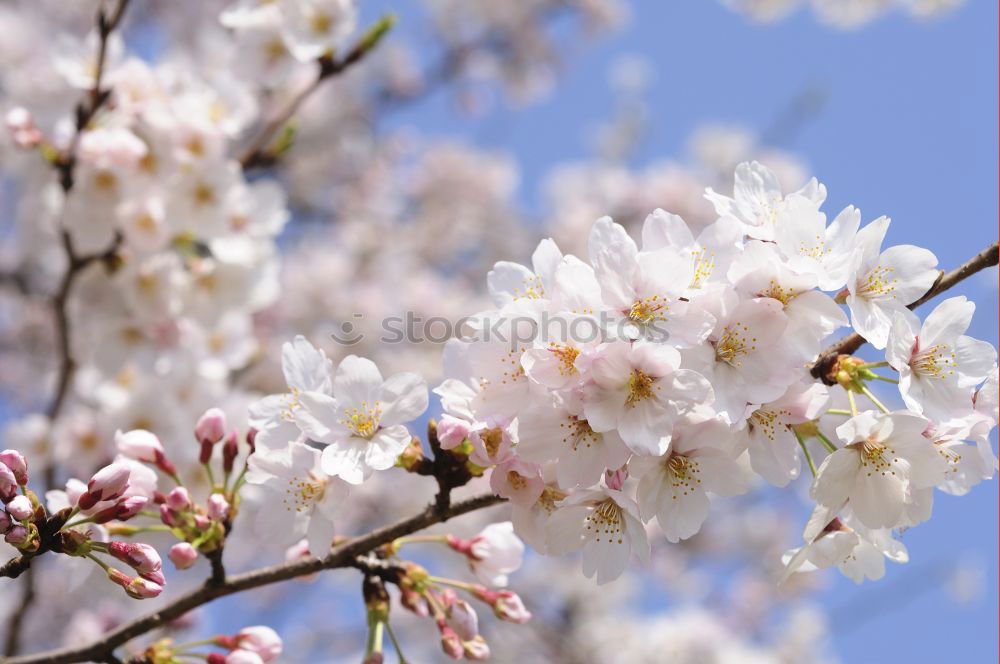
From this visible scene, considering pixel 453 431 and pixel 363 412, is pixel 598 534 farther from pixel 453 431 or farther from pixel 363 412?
pixel 363 412

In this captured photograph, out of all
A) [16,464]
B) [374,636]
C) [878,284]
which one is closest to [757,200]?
[878,284]

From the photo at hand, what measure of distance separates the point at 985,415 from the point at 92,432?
10.8ft

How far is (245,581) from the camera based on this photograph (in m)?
1.54

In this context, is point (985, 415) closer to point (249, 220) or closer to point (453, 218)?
point (249, 220)

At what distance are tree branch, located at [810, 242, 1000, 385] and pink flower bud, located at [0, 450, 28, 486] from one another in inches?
51.3

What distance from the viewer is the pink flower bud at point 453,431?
1395 millimetres

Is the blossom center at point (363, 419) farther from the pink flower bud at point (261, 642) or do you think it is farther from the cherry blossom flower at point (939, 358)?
the cherry blossom flower at point (939, 358)

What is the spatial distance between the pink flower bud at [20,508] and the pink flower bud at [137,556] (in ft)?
0.44

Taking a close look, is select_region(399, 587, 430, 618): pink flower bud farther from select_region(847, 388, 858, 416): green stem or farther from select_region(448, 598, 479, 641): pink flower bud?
select_region(847, 388, 858, 416): green stem

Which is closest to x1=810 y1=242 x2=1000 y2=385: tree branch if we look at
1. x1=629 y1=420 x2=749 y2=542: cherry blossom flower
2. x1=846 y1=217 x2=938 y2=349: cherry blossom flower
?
x1=846 y1=217 x2=938 y2=349: cherry blossom flower

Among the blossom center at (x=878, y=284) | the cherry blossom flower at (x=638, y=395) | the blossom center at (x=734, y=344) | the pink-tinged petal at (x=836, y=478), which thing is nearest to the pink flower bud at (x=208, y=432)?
the cherry blossom flower at (x=638, y=395)

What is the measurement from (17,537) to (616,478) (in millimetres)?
929

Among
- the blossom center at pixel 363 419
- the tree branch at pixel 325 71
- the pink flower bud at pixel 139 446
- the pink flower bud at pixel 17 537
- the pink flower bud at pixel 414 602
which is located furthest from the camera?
the tree branch at pixel 325 71

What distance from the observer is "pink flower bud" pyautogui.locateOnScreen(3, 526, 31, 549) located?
4.14 ft
